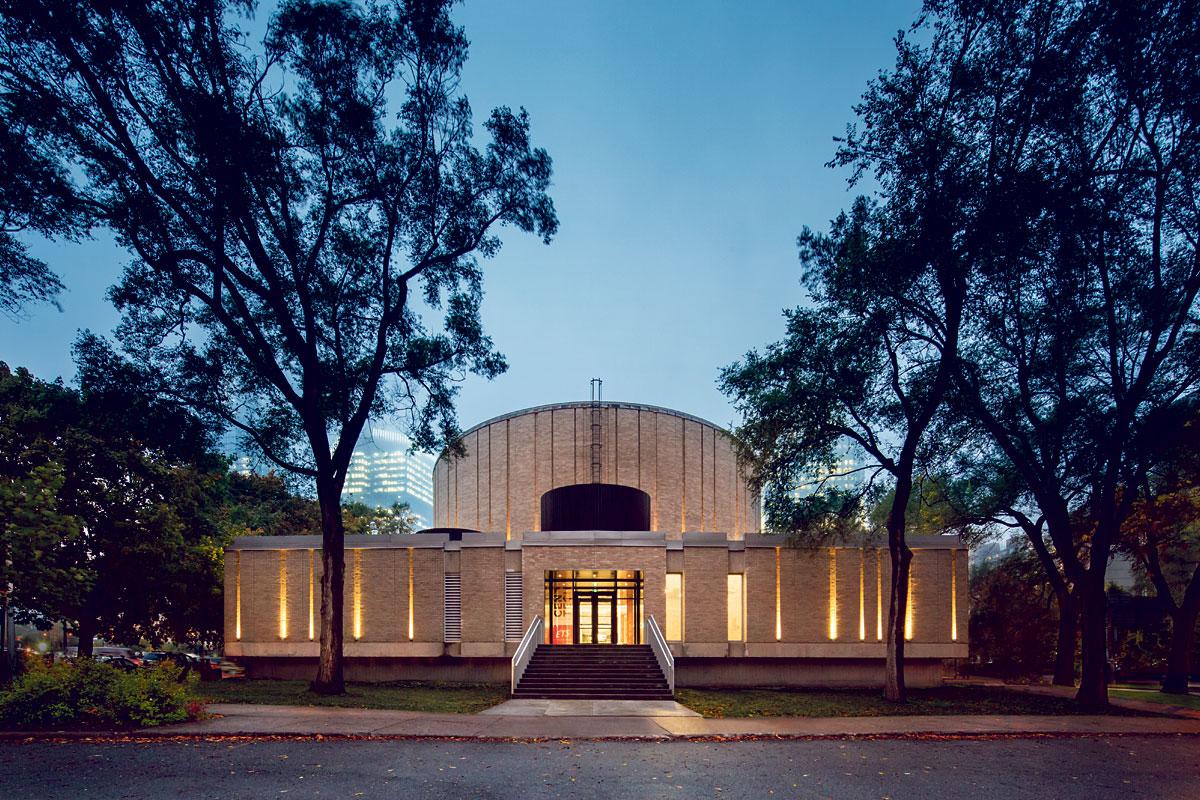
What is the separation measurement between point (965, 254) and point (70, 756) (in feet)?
64.5

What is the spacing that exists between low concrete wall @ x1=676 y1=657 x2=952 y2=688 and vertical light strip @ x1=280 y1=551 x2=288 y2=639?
13998 millimetres

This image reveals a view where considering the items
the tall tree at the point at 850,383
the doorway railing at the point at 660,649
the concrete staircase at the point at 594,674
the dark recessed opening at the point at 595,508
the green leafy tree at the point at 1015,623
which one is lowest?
the green leafy tree at the point at 1015,623

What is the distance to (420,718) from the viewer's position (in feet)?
47.3

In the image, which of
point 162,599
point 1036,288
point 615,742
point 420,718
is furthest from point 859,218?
point 162,599

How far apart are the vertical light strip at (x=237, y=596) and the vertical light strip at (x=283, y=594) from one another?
5.19 ft

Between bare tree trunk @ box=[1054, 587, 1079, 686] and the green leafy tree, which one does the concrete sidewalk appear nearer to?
bare tree trunk @ box=[1054, 587, 1079, 686]

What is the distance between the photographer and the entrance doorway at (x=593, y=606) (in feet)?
86.2

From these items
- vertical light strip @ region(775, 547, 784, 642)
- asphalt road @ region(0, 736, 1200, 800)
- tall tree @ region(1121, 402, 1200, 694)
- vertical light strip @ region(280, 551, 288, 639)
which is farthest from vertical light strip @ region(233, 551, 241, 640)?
tall tree @ region(1121, 402, 1200, 694)

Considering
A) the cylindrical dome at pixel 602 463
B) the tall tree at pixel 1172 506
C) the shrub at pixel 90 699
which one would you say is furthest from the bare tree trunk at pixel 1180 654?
the shrub at pixel 90 699

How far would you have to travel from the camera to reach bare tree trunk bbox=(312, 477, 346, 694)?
58.1 ft

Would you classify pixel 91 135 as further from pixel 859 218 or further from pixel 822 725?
pixel 822 725

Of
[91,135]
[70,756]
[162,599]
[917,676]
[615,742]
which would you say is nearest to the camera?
[70,756]

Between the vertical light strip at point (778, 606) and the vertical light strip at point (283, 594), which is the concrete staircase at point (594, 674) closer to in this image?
the vertical light strip at point (778, 606)

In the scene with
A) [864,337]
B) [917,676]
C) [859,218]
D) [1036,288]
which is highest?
[859,218]
